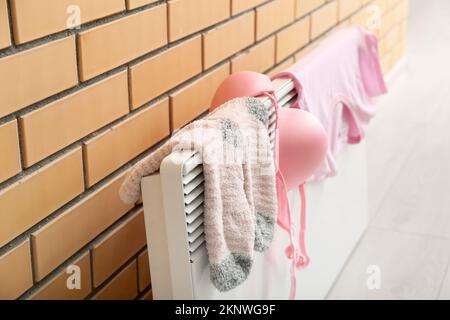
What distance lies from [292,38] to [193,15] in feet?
1.69

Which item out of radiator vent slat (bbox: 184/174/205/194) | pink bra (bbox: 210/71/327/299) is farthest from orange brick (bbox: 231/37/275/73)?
radiator vent slat (bbox: 184/174/205/194)

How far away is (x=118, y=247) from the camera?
1.30m

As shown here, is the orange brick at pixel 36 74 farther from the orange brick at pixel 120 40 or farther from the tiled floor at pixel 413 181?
the tiled floor at pixel 413 181

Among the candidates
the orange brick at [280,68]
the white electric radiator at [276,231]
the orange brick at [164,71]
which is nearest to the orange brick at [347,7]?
the orange brick at [280,68]

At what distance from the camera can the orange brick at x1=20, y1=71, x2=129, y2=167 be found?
102cm

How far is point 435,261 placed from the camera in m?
1.87

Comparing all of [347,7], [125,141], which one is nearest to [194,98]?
[125,141]

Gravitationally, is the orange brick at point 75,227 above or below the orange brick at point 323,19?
below

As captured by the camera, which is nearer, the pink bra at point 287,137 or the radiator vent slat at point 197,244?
the radiator vent slat at point 197,244

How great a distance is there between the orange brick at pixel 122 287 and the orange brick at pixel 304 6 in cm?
83

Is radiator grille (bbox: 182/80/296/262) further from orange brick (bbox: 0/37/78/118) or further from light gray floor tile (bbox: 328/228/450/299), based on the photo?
light gray floor tile (bbox: 328/228/450/299)

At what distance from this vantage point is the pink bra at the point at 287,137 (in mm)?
1263
